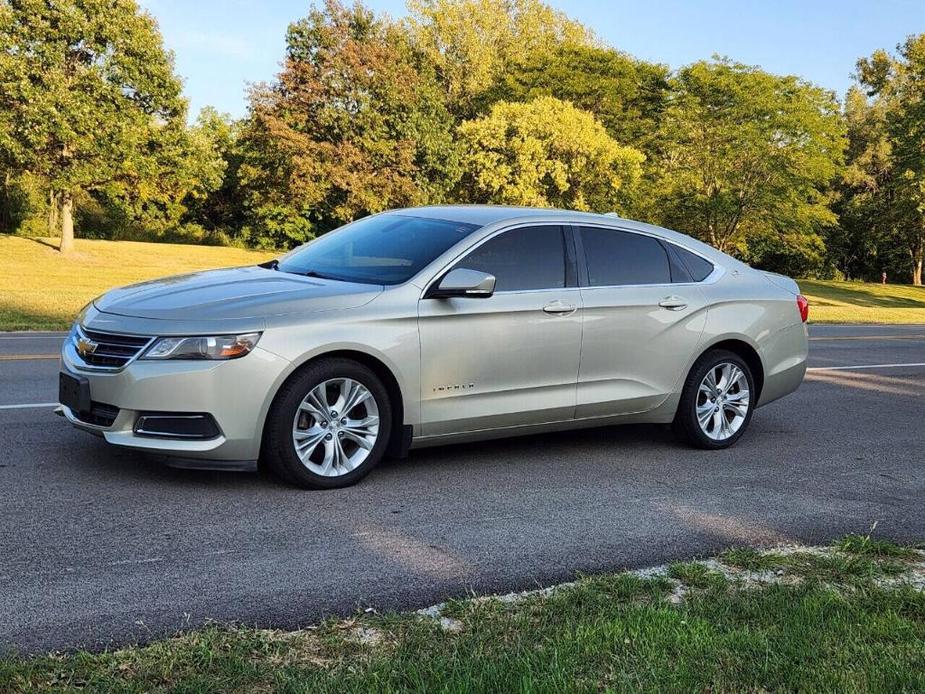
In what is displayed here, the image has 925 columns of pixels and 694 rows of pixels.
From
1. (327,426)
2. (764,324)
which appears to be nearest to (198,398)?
(327,426)

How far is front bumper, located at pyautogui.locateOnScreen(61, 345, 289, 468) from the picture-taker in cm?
530

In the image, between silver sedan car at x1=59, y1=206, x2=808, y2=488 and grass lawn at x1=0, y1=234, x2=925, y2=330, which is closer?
silver sedan car at x1=59, y1=206, x2=808, y2=488

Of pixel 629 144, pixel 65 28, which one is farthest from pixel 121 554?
pixel 629 144

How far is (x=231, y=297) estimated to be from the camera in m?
5.73

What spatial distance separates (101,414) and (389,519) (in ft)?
5.66

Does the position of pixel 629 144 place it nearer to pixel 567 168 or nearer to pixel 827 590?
pixel 567 168

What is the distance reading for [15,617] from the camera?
3.74 meters

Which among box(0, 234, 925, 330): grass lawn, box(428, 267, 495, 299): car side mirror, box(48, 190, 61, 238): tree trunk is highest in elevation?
box(48, 190, 61, 238): tree trunk

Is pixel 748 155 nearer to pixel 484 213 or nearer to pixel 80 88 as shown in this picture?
pixel 80 88

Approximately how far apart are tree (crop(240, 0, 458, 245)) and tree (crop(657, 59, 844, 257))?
12767mm

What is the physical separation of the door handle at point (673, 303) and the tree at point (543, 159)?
39.4m

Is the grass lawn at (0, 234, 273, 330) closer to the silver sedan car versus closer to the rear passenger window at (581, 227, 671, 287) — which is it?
the silver sedan car

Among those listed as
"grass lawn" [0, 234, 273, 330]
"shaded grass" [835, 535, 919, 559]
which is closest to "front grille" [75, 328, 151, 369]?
"shaded grass" [835, 535, 919, 559]

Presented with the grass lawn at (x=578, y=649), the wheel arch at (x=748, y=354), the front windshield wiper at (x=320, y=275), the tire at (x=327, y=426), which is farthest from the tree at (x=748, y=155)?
the grass lawn at (x=578, y=649)
